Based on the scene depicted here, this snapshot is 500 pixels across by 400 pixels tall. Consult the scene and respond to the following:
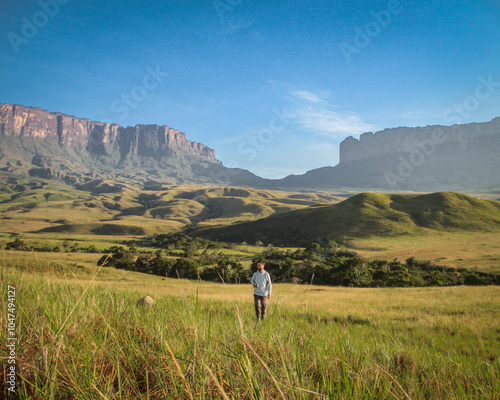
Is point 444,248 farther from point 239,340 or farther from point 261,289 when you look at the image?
point 239,340

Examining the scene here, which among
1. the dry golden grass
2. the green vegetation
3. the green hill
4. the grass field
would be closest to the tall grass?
the grass field

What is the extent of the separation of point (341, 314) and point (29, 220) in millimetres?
234693

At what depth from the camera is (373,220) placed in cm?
11688

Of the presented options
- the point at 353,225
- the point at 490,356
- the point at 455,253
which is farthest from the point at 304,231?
the point at 490,356

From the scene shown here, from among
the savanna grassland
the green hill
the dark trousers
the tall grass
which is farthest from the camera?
the green hill

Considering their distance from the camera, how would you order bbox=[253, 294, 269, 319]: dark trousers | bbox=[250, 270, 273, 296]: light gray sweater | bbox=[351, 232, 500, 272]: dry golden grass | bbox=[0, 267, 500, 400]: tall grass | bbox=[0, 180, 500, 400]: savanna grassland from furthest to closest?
bbox=[351, 232, 500, 272]: dry golden grass
bbox=[253, 294, 269, 319]: dark trousers
bbox=[250, 270, 273, 296]: light gray sweater
bbox=[0, 180, 500, 400]: savanna grassland
bbox=[0, 267, 500, 400]: tall grass

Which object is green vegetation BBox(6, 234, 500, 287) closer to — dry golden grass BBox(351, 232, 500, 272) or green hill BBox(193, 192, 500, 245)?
dry golden grass BBox(351, 232, 500, 272)

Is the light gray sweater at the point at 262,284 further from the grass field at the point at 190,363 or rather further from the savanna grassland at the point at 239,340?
the grass field at the point at 190,363

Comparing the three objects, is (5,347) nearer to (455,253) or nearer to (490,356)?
(490,356)

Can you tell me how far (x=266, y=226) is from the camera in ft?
473

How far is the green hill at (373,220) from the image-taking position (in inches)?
4321

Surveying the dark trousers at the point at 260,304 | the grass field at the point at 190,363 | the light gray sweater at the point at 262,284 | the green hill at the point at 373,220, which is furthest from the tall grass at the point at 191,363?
the green hill at the point at 373,220

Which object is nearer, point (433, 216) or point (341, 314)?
point (341, 314)

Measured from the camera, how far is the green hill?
360ft
